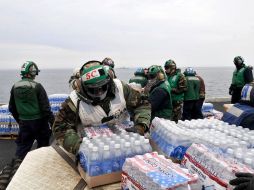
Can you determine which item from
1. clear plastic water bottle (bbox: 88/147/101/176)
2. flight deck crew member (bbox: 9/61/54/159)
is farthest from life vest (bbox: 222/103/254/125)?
flight deck crew member (bbox: 9/61/54/159)

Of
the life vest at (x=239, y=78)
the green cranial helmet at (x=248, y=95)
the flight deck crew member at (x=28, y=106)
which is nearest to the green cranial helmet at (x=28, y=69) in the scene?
the flight deck crew member at (x=28, y=106)

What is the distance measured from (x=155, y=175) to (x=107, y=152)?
70cm

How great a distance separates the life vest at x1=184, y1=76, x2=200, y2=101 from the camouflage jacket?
6542 mm

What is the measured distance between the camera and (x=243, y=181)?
2.02 meters

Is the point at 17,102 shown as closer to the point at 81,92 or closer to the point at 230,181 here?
the point at 81,92

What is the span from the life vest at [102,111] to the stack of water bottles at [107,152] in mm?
685

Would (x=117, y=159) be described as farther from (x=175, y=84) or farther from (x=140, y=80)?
(x=140, y=80)

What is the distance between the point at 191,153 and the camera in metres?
2.61

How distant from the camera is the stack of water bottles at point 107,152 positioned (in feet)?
8.89

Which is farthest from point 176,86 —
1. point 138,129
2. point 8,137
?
point 8,137

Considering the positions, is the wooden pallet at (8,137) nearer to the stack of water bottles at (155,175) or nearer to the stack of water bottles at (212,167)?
the stack of water bottles at (155,175)

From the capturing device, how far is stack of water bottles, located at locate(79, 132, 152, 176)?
2709 millimetres

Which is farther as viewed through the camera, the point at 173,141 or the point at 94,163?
the point at 173,141

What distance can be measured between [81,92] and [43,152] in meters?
0.95
